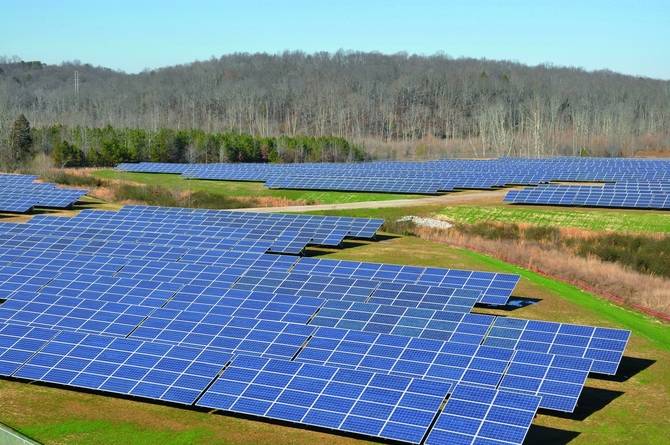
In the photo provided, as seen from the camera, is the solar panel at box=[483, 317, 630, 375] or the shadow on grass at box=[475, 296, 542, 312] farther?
the shadow on grass at box=[475, 296, 542, 312]

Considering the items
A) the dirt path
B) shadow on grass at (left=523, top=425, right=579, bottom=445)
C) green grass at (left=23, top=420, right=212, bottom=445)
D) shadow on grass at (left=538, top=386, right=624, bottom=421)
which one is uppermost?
green grass at (left=23, top=420, right=212, bottom=445)

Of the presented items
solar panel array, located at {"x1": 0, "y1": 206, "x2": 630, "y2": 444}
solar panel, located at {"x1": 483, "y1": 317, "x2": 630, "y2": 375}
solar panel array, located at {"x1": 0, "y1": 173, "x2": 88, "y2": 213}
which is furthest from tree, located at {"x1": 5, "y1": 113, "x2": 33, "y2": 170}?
solar panel, located at {"x1": 483, "y1": 317, "x2": 630, "y2": 375}

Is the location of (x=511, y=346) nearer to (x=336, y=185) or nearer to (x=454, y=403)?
(x=454, y=403)

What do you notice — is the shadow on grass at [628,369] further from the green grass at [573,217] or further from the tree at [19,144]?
the tree at [19,144]

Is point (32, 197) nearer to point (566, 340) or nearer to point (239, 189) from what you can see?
point (239, 189)

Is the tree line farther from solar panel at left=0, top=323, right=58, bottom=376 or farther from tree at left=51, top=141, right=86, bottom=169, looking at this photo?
solar panel at left=0, top=323, right=58, bottom=376

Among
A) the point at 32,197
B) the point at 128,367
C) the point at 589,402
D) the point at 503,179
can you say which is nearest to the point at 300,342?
the point at 128,367
